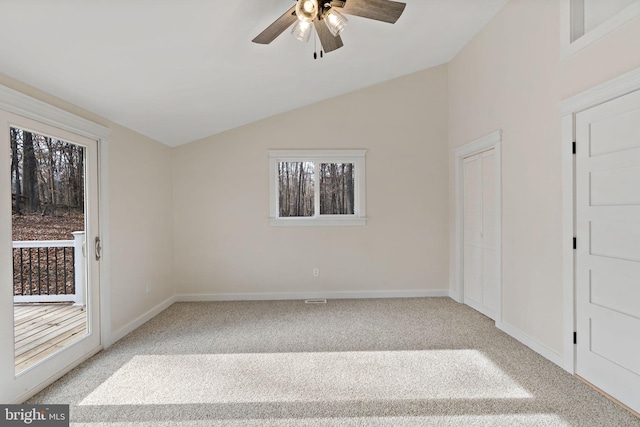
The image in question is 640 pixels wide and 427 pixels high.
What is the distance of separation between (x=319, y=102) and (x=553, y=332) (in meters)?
3.78

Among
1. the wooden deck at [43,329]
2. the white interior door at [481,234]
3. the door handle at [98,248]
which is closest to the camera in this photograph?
the wooden deck at [43,329]

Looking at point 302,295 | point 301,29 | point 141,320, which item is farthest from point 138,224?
point 301,29

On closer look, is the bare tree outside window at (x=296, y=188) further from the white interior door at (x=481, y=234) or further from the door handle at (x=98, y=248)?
the door handle at (x=98, y=248)

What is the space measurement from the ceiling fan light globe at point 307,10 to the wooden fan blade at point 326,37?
81 millimetres

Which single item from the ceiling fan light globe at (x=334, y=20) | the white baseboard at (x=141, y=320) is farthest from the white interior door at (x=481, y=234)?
the white baseboard at (x=141, y=320)

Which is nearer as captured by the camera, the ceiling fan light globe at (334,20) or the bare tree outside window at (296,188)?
→ the ceiling fan light globe at (334,20)

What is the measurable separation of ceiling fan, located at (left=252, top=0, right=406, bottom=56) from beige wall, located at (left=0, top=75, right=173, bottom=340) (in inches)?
77.9

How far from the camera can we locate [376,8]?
2002 mm

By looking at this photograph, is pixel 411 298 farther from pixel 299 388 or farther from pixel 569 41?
pixel 569 41

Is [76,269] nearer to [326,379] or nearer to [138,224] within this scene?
[138,224]

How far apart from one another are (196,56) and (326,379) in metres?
2.75

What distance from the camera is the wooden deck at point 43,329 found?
227cm

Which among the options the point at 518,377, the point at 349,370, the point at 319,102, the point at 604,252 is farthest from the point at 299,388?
the point at 319,102

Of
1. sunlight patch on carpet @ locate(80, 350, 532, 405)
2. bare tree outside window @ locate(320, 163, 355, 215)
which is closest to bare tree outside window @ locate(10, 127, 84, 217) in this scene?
sunlight patch on carpet @ locate(80, 350, 532, 405)
